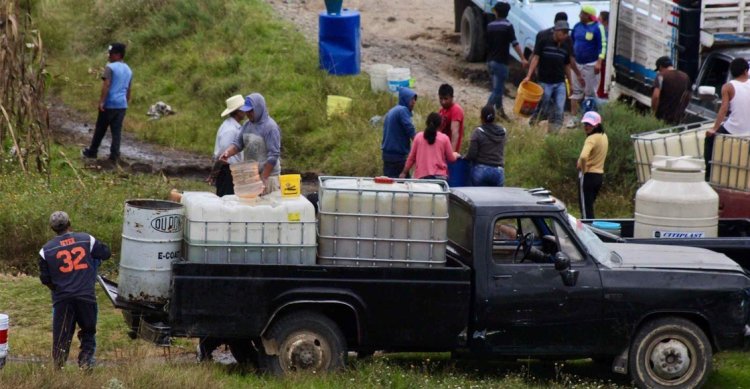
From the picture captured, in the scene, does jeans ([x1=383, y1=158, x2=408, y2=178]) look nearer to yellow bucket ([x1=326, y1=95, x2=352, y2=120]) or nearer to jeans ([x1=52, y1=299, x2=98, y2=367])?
yellow bucket ([x1=326, y1=95, x2=352, y2=120])

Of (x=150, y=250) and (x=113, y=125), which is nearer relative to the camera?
(x=150, y=250)

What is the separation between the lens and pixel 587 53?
18.8 m

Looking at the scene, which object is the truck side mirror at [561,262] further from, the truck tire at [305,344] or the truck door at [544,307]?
the truck tire at [305,344]

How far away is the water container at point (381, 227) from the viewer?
9.36m

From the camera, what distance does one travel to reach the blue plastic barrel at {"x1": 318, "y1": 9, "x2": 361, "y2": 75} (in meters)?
19.5

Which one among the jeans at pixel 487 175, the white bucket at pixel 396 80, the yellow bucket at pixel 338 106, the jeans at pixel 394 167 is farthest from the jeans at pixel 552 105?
the jeans at pixel 487 175

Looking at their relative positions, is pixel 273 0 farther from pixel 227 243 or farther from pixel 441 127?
pixel 227 243

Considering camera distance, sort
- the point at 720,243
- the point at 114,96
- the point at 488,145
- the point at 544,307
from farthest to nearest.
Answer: the point at 114,96
the point at 488,145
the point at 720,243
the point at 544,307

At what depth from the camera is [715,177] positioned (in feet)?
41.5

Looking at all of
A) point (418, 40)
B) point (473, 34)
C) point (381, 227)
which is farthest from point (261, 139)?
point (418, 40)

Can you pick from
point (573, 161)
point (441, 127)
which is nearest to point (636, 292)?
point (441, 127)

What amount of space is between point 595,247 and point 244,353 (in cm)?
288

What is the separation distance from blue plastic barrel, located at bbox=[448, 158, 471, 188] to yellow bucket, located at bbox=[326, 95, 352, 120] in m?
4.86

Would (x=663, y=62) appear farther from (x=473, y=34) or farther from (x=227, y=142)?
(x=473, y=34)
